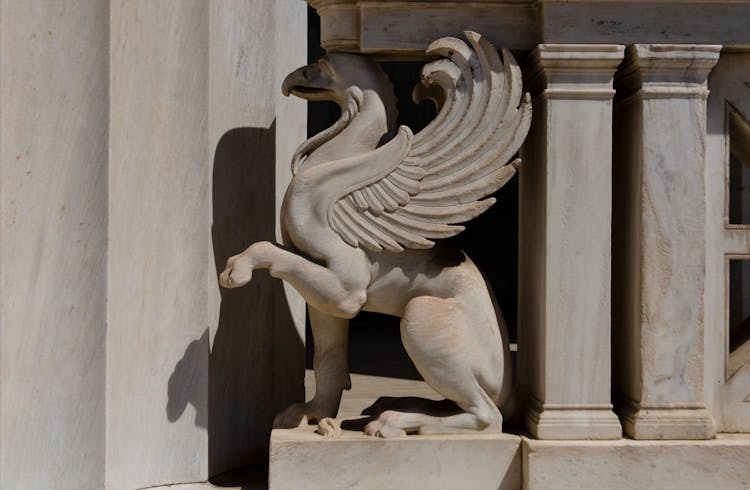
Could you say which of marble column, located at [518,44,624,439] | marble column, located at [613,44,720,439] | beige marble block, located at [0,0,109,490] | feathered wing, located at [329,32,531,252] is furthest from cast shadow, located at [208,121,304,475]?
marble column, located at [613,44,720,439]

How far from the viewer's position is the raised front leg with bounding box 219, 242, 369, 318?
135 inches

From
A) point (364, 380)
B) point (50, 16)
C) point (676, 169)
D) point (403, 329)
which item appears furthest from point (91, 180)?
point (364, 380)

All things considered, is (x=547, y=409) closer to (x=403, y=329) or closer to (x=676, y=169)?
(x=403, y=329)

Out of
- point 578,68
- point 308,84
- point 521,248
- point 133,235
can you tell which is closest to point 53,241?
point 133,235

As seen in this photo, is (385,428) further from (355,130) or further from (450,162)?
(355,130)

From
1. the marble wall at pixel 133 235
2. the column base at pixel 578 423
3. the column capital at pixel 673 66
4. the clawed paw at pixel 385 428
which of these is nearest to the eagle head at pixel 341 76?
the marble wall at pixel 133 235

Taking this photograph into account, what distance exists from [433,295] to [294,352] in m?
1.05

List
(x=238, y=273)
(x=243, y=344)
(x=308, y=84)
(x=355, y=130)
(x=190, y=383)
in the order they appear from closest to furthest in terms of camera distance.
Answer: (x=238, y=273) < (x=355, y=130) < (x=308, y=84) < (x=190, y=383) < (x=243, y=344)

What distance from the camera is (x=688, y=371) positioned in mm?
3473

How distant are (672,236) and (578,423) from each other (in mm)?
787

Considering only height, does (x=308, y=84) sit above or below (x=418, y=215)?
above

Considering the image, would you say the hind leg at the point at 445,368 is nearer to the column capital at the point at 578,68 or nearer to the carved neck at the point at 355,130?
the carved neck at the point at 355,130

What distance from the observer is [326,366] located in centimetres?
379

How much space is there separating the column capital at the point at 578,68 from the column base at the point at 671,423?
3.95 feet
